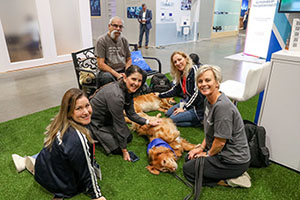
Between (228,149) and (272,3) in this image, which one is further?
(272,3)

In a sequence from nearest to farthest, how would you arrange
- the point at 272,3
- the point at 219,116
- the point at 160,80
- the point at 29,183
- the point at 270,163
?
the point at 219,116, the point at 29,183, the point at 270,163, the point at 160,80, the point at 272,3

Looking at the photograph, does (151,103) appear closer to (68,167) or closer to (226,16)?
(68,167)

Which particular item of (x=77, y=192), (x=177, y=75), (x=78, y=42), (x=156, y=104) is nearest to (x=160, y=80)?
(x=156, y=104)

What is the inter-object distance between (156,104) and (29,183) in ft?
6.37

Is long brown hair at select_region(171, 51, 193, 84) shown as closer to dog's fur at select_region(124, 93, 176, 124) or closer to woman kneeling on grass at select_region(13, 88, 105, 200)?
dog's fur at select_region(124, 93, 176, 124)

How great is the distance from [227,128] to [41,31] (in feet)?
19.2

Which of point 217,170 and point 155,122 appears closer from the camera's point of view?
point 217,170

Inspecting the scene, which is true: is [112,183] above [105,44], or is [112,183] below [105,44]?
below

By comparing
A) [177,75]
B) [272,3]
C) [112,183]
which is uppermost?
[272,3]

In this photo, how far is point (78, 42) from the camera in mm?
6898

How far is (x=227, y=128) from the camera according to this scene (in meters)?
1.69

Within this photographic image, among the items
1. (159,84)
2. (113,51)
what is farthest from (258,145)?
(113,51)

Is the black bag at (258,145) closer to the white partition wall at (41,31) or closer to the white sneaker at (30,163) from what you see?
the white sneaker at (30,163)

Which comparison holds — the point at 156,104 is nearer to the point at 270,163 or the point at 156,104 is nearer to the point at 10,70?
the point at 270,163
